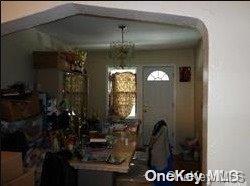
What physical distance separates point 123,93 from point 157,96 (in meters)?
0.91

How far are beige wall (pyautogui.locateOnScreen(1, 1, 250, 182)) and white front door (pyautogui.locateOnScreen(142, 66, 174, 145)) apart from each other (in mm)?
5681

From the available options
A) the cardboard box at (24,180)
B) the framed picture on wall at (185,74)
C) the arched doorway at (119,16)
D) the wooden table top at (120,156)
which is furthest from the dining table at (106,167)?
the framed picture on wall at (185,74)

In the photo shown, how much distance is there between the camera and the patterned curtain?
7.93 meters

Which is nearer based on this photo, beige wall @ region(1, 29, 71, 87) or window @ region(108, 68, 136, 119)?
beige wall @ region(1, 29, 71, 87)

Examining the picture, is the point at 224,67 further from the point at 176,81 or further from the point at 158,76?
the point at 158,76

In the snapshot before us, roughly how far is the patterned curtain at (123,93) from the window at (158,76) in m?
0.44

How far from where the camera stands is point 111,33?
554cm

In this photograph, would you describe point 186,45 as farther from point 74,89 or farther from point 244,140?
point 244,140

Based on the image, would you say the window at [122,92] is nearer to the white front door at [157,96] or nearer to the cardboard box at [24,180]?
the white front door at [157,96]

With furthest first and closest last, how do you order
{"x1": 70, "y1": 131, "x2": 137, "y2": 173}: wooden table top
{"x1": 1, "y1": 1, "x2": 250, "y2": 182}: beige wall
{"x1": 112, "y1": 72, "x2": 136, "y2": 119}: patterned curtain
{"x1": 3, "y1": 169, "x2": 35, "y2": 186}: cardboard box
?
{"x1": 112, "y1": 72, "x2": 136, "y2": 119}: patterned curtain
{"x1": 70, "y1": 131, "x2": 137, "y2": 173}: wooden table top
{"x1": 3, "y1": 169, "x2": 35, "y2": 186}: cardboard box
{"x1": 1, "y1": 1, "x2": 250, "y2": 182}: beige wall

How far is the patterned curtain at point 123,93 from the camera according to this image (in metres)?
7.93

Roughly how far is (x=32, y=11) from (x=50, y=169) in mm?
1915

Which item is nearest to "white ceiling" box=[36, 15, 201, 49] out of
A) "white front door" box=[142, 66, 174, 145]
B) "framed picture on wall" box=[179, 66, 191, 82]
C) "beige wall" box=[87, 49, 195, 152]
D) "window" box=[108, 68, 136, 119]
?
"beige wall" box=[87, 49, 195, 152]

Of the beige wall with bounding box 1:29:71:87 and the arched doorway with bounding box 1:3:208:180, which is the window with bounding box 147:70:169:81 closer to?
the beige wall with bounding box 1:29:71:87
